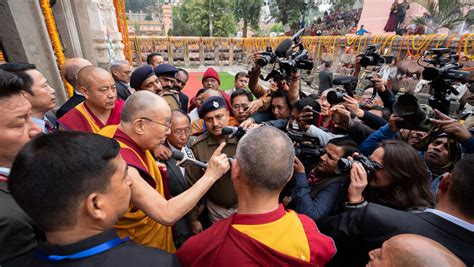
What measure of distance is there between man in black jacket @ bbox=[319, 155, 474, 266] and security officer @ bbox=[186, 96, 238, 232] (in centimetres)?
102

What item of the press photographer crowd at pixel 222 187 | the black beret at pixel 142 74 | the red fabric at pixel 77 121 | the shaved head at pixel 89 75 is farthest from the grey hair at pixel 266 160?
the black beret at pixel 142 74

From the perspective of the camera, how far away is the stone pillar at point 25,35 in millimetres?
3431

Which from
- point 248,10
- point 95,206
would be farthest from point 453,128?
point 248,10

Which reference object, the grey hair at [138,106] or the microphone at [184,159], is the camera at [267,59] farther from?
the microphone at [184,159]

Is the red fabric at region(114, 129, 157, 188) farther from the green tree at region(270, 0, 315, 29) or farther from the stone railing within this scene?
the green tree at region(270, 0, 315, 29)

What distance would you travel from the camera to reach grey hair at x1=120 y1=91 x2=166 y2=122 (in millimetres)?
1694

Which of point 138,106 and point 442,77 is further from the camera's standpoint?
point 442,77

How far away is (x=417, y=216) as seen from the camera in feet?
4.14

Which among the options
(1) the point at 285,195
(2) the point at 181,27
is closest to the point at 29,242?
(1) the point at 285,195

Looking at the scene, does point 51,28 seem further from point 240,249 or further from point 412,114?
point 412,114

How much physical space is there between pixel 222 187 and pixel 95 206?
4.19 ft

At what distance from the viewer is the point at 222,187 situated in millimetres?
2127

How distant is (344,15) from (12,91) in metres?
26.8

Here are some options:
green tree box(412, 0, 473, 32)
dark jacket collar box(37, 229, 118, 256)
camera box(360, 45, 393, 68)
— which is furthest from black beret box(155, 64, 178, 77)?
green tree box(412, 0, 473, 32)
